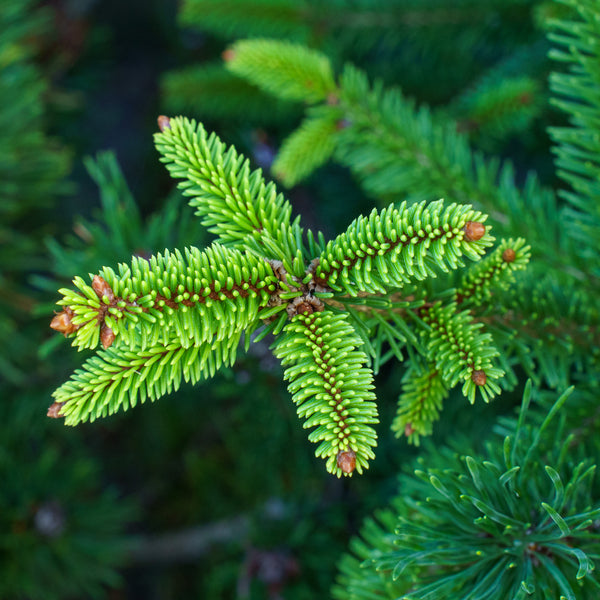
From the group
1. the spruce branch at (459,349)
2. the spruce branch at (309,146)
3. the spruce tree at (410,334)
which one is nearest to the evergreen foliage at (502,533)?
the spruce tree at (410,334)

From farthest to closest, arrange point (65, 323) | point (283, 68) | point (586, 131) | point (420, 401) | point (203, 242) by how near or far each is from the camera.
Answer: point (203, 242)
point (283, 68)
point (586, 131)
point (420, 401)
point (65, 323)

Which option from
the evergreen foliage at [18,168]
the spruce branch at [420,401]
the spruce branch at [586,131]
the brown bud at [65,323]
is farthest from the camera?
the evergreen foliage at [18,168]

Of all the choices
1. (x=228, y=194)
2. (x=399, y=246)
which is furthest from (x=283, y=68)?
(x=399, y=246)

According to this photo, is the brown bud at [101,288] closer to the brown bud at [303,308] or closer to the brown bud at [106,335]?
the brown bud at [106,335]

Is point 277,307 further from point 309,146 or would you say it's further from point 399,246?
point 309,146

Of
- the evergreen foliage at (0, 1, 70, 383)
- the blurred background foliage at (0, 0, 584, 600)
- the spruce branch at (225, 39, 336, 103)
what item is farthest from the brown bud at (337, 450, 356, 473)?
the evergreen foliage at (0, 1, 70, 383)

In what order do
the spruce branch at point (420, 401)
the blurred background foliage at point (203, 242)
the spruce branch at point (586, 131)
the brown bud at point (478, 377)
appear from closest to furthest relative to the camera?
the brown bud at point (478, 377) < the spruce branch at point (420, 401) < the spruce branch at point (586, 131) < the blurred background foliage at point (203, 242)

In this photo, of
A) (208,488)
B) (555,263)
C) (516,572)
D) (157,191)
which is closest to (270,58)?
(555,263)
